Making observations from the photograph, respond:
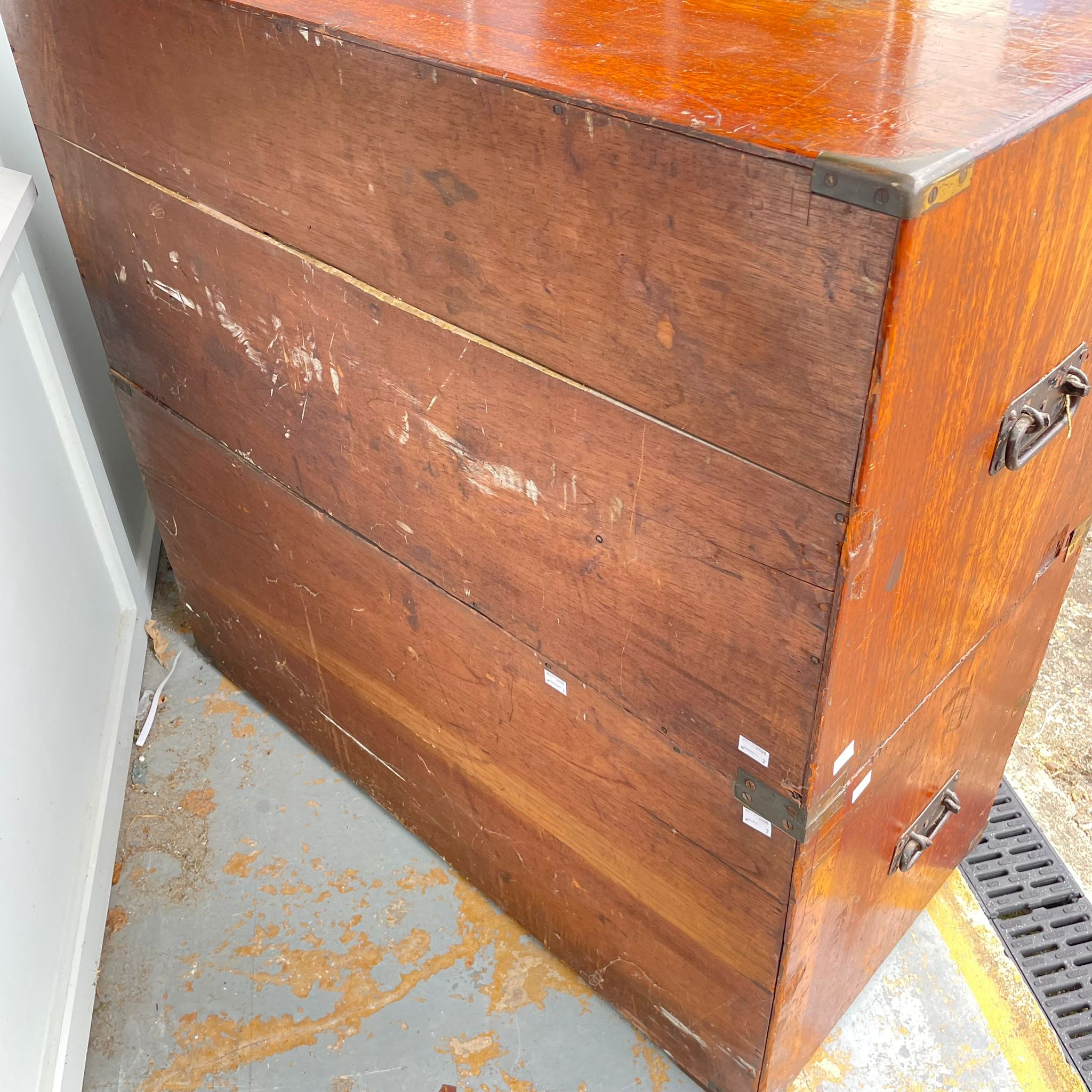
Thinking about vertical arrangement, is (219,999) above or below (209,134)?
below

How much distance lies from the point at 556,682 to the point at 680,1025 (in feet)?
1.98

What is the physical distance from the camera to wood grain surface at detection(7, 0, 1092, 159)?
827mm

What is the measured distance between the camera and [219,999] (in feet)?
5.73

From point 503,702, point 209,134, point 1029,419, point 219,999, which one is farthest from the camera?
point 219,999

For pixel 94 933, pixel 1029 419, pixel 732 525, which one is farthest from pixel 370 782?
pixel 1029 419

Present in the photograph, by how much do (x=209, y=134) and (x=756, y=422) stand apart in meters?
0.86

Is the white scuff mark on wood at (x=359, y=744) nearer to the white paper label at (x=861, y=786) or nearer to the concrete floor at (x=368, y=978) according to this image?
the concrete floor at (x=368, y=978)

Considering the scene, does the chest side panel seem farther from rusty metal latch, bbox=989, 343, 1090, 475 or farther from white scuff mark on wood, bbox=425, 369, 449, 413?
white scuff mark on wood, bbox=425, 369, 449, 413

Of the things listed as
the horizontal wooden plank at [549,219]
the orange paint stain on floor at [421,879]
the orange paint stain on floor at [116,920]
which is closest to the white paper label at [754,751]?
the horizontal wooden plank at [549,219]

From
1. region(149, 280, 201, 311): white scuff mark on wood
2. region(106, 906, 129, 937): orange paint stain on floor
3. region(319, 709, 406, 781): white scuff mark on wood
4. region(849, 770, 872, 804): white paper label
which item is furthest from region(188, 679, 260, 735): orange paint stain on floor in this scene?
region(849, 770, 872, 804): white paper label

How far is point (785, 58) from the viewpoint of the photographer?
3.27ft

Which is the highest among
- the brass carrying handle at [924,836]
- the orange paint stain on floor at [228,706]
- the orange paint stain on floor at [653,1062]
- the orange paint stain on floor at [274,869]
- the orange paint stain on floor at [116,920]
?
the brass carrying handle at [924,836]

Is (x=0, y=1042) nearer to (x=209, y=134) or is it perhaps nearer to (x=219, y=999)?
(x=219, y=999)

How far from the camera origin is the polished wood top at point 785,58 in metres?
0.83
